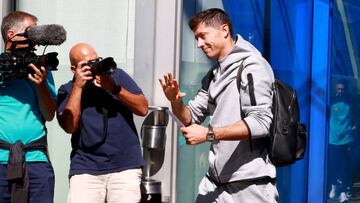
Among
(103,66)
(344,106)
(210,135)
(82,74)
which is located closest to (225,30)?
(210,135)

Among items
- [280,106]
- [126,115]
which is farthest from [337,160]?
[280,106]

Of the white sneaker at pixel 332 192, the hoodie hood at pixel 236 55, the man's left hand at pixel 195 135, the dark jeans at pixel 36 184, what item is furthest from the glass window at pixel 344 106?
the man's left hand at pixel 195 135

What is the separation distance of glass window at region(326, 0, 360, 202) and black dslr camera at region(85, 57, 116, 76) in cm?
322

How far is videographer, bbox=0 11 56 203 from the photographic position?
3.72 meters

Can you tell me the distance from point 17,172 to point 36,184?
0.16 meters

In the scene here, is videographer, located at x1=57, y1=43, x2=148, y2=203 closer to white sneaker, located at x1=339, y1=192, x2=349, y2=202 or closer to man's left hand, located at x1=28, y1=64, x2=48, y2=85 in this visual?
man's left hand, located at x1=28, y1=64, x2=48, y2=85

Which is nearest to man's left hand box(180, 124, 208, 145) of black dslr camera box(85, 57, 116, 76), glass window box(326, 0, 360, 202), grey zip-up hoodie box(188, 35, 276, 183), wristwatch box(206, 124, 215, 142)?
wristwatch box(206, 124, 215, 142)

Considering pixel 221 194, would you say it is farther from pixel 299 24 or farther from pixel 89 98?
pixel 299 24

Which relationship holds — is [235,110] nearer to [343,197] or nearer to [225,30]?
[225,30]

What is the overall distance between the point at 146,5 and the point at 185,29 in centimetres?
38

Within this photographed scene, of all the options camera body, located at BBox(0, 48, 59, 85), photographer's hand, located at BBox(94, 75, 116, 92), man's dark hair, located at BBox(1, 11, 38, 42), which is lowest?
photographer's hand, located at BBox(94, 75, 116, 92)

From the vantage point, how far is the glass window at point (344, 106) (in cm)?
670

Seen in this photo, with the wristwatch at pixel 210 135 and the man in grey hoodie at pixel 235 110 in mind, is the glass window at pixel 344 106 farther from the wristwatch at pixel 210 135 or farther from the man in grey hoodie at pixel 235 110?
the wristwatch at pixel 210 135

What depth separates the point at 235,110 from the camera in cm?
342
